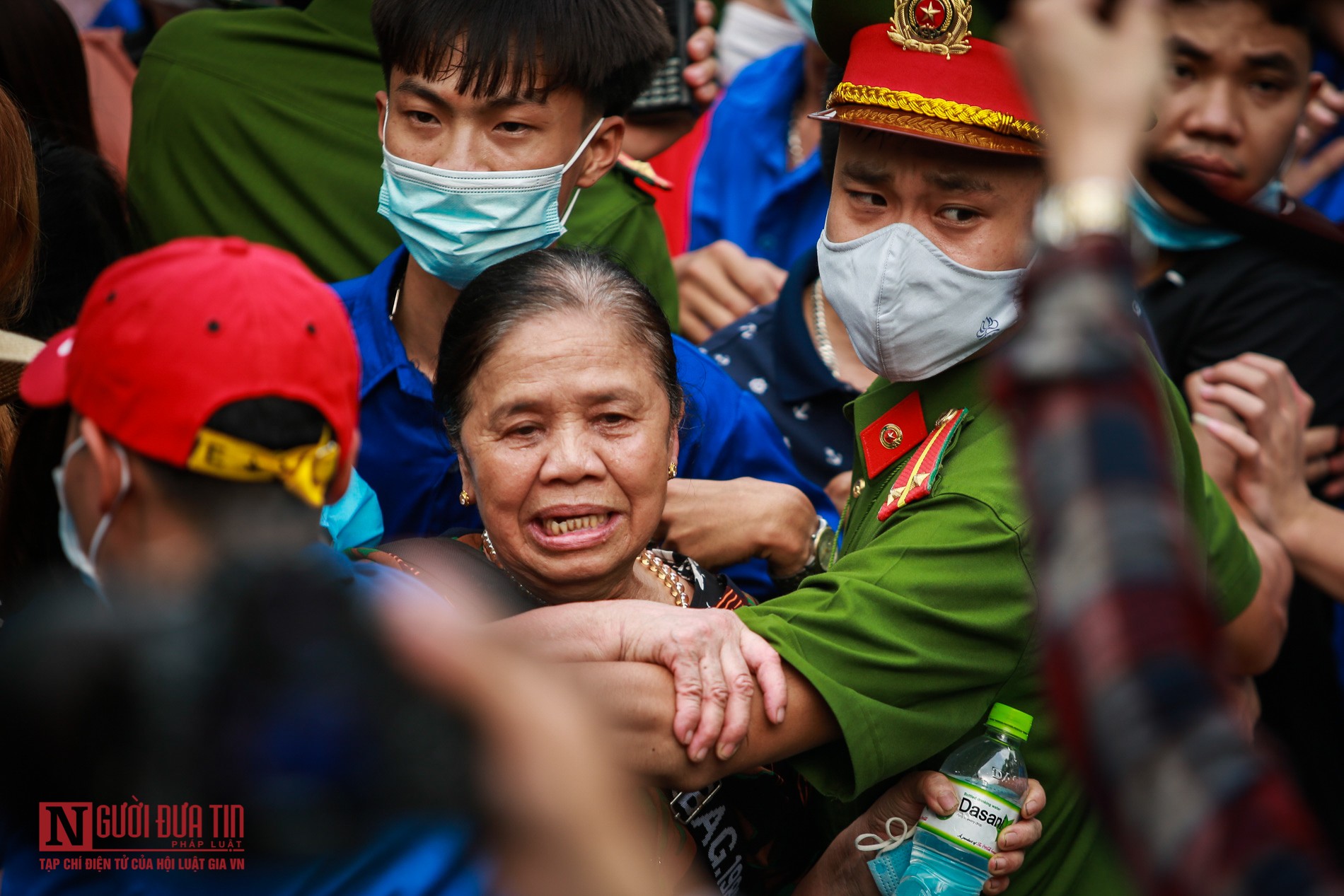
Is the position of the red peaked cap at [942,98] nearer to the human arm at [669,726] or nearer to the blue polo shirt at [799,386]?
the human arm at [669,726]

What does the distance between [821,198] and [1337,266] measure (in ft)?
10.0

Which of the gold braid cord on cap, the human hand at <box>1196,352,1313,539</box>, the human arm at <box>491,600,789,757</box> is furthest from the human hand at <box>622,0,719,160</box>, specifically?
the human arm at <box>491,600,789,757</box>

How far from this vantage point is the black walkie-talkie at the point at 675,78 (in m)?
4.42

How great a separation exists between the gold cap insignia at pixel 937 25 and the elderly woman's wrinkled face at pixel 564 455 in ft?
2.71

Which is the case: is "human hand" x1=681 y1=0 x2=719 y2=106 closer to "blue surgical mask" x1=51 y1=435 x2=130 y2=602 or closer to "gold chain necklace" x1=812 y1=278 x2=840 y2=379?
"gold chain necklace" x1=812 y1=278 x2=840 y2=379

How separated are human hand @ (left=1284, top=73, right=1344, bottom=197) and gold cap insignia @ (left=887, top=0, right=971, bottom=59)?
→ 2.53m

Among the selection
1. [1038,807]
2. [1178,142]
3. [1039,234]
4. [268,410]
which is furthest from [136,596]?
[1178,142]

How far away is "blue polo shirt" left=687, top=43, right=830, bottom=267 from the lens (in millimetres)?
4934

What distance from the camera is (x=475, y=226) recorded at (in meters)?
3.06

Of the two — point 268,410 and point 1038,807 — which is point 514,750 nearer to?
point 268,410

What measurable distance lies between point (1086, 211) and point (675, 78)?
3511 millimetres

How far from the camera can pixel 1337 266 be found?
1.91 meters

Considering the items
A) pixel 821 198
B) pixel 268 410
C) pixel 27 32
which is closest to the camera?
pixel 268 410

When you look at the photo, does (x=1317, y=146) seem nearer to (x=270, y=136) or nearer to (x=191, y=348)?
(x=270, y=136)
